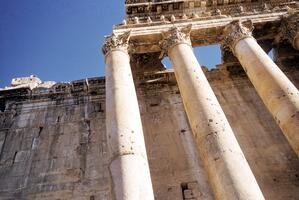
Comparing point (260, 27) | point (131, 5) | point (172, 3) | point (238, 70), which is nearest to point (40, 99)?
point (131, 5)

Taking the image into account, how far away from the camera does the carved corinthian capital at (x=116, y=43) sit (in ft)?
35.8

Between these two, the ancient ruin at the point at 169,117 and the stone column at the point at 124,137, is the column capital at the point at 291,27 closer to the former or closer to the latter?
the ancient ruin at the point at 169,117

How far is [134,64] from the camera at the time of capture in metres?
13.5

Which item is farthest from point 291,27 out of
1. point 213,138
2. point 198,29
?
point 213,138

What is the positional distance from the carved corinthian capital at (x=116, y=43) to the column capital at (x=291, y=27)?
6.10 metres

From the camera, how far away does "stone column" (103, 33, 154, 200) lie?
21.3 ft

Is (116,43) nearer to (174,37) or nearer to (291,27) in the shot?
(174,37)

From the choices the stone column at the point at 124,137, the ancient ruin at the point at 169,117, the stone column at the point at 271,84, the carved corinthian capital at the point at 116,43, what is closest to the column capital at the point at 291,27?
the ancient ruin at the point at 169,117

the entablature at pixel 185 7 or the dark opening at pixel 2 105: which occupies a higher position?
the entablature at pixel 185 7

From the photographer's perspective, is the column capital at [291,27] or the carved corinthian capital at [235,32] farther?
the column capital at [291,27]

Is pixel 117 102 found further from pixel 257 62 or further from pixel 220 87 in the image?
pixel 220 87

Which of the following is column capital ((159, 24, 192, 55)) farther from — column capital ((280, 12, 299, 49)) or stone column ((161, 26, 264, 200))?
column capital ((280, 12, 299, 49))

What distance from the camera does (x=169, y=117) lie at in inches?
482

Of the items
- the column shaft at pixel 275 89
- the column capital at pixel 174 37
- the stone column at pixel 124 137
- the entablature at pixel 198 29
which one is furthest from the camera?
the entablature at pixel 198 29
